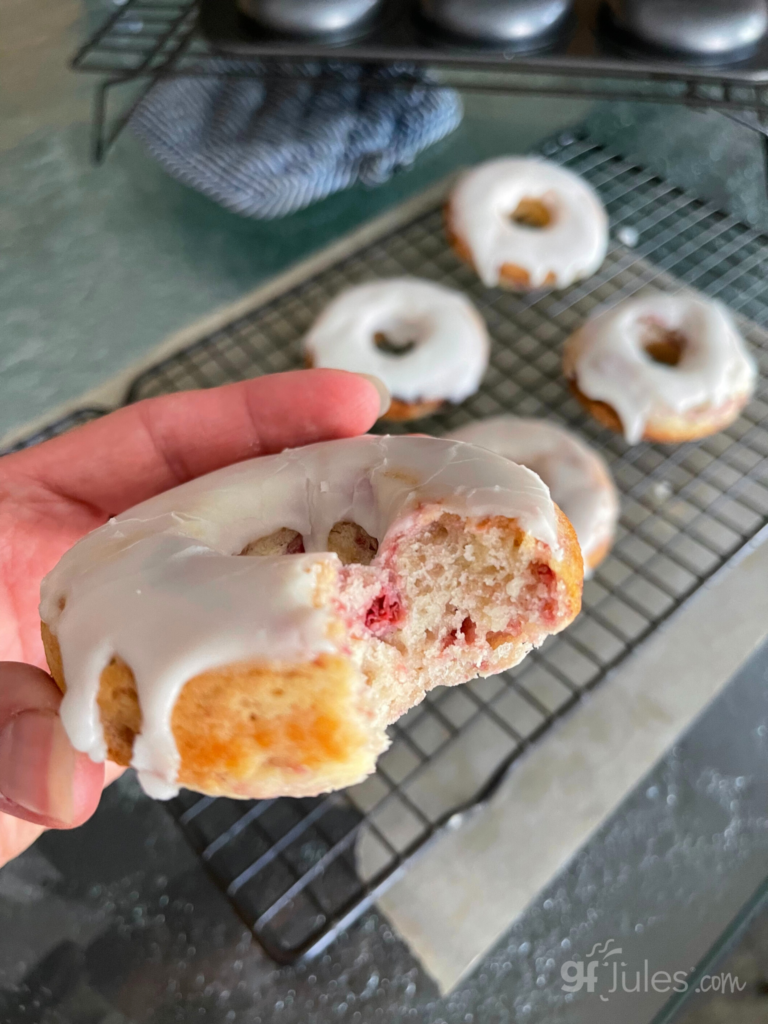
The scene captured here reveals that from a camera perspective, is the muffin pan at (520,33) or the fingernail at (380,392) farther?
the muffin pan at (520,33)

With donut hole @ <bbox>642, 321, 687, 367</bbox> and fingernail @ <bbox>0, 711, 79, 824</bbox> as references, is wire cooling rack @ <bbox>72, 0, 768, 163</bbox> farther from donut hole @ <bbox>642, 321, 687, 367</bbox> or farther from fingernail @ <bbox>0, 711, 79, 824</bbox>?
fingernail @ <bbox>0, 711, 79, 824</bbox>

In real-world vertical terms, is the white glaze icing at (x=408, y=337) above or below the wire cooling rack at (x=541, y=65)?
below

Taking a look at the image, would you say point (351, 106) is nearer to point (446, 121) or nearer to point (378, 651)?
point (446, 121)

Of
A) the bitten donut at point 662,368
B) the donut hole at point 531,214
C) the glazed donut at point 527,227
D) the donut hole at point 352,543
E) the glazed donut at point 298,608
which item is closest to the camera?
the glazed donut at point 298,608

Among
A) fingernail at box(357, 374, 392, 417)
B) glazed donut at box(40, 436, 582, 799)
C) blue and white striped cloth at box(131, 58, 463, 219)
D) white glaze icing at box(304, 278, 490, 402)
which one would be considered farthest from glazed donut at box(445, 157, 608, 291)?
glazed donut at box(40, 436, 582, 799)

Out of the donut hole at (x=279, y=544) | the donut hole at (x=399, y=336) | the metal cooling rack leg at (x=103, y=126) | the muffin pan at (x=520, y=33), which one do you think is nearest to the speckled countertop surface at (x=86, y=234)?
the metal cooling rack leg at (x=103, y=126)

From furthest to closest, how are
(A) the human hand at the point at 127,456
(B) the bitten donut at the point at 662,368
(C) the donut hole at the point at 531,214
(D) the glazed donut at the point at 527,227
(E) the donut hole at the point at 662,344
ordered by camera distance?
(C) the donut hole at the point at 531,214
(D) the glazed donut at the point at 527,227
(E) the donut hole at the point at 662,344
(B) the bitten donut at the point at 662,368
(A) the human hand at the point at 127,456

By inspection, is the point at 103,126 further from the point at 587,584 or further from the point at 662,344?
the point at 587,584

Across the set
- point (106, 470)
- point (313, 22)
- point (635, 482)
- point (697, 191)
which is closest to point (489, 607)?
point (106, 470)

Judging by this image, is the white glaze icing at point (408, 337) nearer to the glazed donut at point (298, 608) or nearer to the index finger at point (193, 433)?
the index finger at point (193, 433)
